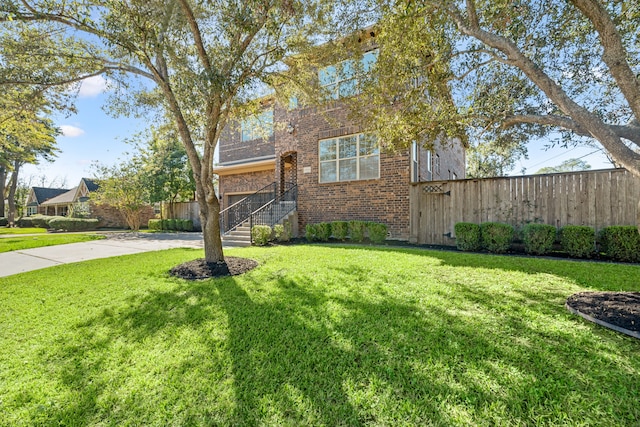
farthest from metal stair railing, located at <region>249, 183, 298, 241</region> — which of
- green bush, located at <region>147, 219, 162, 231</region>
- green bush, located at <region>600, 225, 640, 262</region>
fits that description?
green bush, located at <region>147, 219, 162, 231</region>

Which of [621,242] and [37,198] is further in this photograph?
[37,198]

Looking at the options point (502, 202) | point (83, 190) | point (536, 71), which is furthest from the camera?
point (83, 190)

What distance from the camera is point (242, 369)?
7.65 feet

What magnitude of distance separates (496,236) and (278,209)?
755 centimetres

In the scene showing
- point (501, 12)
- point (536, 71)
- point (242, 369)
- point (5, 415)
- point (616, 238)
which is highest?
point (501, 12)

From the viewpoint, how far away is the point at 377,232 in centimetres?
870

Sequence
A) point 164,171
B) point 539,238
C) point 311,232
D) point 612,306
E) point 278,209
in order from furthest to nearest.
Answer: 1. point 164,171
2. point 278,209
3. point 311,232
4. point 539,238
5. point 612,306

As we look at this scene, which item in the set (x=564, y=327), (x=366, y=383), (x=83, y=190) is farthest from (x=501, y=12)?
(x=83, y=190)

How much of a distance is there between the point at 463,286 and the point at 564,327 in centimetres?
140

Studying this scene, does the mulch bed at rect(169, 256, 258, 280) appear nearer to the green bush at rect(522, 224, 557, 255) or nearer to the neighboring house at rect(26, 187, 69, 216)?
the green bush at rect(522, 224, 557, 255)

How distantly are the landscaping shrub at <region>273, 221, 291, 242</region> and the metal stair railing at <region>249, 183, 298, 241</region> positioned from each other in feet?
2.10

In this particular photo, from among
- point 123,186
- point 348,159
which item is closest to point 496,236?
point 348,159

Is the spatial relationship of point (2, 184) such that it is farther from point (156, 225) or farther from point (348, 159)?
point (348, 159)

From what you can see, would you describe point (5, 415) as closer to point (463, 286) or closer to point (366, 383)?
point (366, 383)
